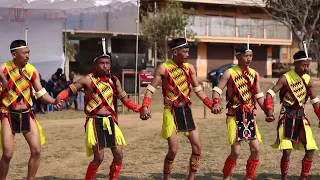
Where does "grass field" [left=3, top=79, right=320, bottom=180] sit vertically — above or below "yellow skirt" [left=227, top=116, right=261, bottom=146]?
below

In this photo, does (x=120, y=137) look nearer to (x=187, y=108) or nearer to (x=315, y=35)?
(x=187, y=108)

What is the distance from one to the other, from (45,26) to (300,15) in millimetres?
17111

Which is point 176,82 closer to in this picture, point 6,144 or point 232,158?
point 232,158

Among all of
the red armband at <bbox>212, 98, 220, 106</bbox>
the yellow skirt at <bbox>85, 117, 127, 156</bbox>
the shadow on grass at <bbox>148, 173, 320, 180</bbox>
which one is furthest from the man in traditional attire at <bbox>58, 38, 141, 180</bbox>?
the shadow on grass at <bbox>148, 173, 320, 180</bbox>

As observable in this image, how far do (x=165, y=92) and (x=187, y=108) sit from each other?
1.27 feet

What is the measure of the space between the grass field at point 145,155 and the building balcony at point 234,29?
24.5 m

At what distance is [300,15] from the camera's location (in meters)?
32.7

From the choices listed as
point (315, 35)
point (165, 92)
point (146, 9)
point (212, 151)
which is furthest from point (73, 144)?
point (146, 9)

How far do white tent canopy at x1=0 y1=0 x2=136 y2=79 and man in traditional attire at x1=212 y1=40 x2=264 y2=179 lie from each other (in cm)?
1020

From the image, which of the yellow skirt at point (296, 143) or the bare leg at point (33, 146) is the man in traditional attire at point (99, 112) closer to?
the bare leg at point (33, 146)

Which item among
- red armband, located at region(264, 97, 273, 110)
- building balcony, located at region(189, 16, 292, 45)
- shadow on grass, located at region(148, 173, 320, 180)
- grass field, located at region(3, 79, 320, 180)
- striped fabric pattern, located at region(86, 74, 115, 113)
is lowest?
grass field, located at region(3, 79, 320, 180)

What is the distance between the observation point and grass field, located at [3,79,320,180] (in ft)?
31.6

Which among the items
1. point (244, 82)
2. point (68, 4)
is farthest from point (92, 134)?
point (68, 4)

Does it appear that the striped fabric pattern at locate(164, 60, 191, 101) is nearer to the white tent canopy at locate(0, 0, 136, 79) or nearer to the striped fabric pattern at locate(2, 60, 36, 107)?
the striped fabric pattern at locate(2, 60, 36, 107)
